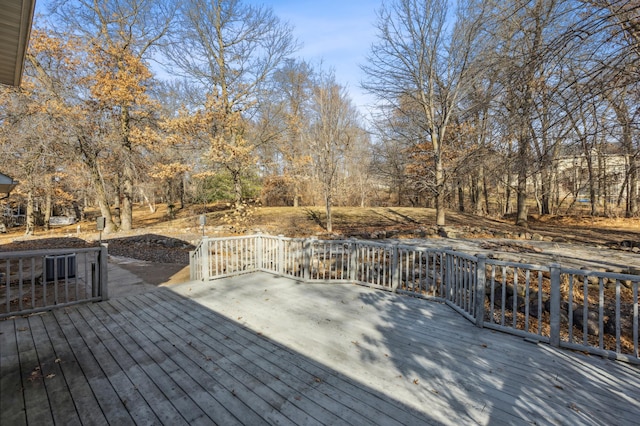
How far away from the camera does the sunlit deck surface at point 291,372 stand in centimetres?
215

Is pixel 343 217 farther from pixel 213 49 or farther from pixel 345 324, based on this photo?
pixel 345 324

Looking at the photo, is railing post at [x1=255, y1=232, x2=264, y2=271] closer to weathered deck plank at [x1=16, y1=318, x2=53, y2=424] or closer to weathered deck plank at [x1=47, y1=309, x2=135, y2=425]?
weathered deck plank at [x1=47, y1=309, x2=135, y2=425]

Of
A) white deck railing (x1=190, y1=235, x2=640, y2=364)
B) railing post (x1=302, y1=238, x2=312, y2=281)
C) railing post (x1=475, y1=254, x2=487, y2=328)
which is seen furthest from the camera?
railing post (x1=302, y1=238, x2=312, y2=281)

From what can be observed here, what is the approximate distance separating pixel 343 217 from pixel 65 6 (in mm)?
16478

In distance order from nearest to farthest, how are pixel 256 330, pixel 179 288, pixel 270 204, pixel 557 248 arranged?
pixel 256 330, pixel 179 288, pixel 557 248, pixel 270 204

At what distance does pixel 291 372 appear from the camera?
269 centimetres

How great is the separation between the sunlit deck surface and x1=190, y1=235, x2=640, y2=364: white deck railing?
0.30 m

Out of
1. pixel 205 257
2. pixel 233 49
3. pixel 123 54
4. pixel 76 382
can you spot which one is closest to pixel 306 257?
pixel 205 257

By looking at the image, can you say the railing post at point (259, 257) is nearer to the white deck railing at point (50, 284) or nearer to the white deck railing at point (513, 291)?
the white deck railing at point (513, 291)

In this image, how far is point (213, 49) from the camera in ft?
42.9

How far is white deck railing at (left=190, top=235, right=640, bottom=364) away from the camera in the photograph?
3.12 meters

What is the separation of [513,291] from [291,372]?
3.76 meters

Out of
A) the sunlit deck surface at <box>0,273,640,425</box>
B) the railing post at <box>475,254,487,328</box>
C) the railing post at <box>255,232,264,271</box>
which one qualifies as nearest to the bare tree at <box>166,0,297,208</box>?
the railing post at <box>255,232,264,271</box>

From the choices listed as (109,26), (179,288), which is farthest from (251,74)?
(179,288)
